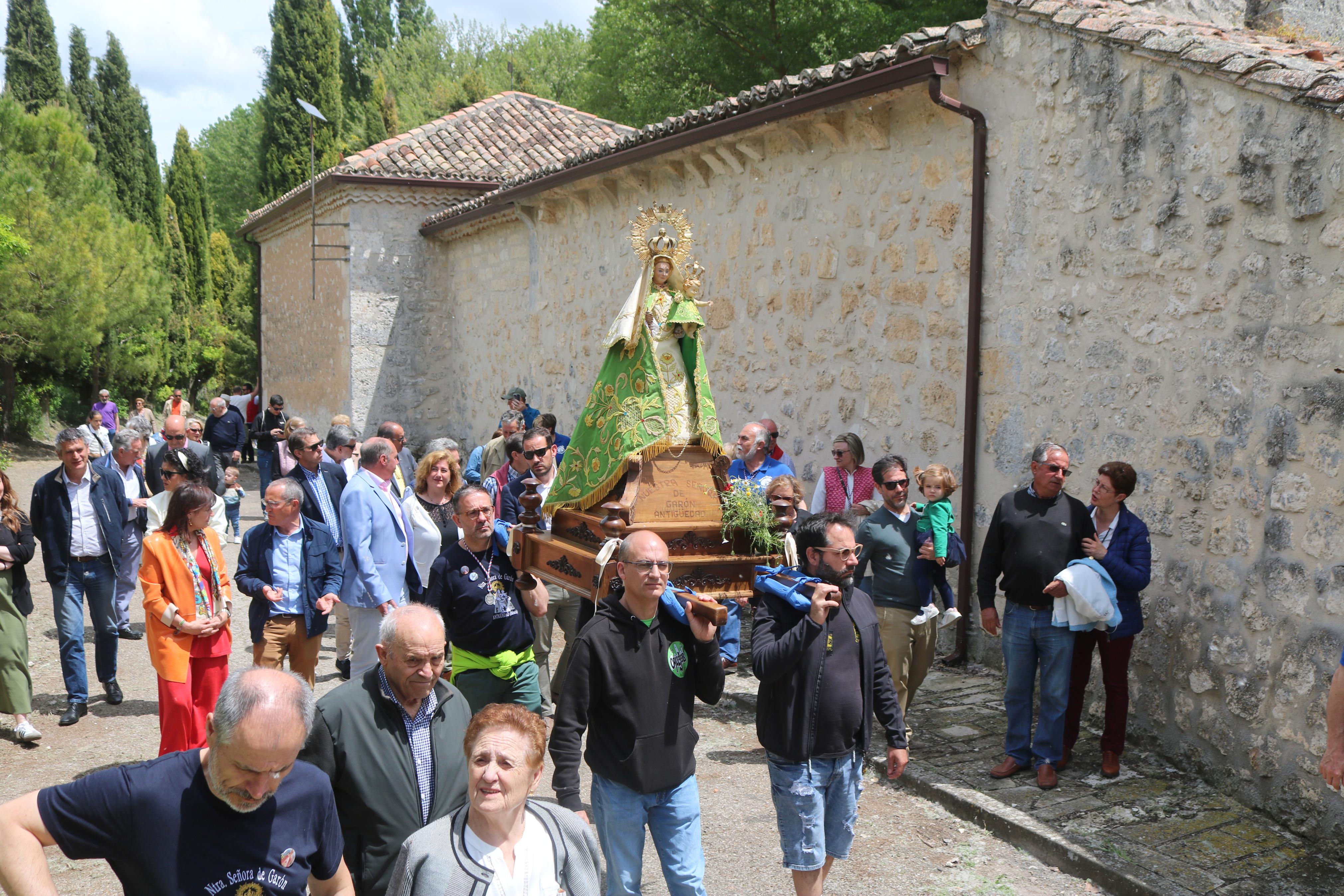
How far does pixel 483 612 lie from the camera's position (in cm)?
468

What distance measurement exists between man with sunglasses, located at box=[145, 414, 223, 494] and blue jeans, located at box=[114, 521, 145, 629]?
806 mm

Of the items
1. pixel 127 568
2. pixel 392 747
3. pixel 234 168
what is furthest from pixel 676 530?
pixel 234 168

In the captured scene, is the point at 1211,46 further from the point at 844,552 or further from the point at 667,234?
the point at 844,552

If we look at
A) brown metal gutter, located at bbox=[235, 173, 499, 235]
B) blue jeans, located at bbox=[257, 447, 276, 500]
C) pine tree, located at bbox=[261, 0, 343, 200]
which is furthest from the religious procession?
pine tree, located at bbox=[261, 0, 343, 200]

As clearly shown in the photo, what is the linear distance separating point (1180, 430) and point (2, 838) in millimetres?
5795

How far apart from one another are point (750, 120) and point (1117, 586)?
18.2ft

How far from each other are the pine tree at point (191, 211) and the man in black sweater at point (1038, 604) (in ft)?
112

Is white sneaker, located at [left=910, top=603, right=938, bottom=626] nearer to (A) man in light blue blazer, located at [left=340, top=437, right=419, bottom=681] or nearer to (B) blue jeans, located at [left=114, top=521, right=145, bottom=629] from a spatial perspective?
(A) man in light blue blazer, located at [left=340, top=437, right=419, bottom=681]

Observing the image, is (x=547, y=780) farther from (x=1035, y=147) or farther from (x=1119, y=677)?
(x=1035, y=147)

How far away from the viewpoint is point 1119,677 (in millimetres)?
5785

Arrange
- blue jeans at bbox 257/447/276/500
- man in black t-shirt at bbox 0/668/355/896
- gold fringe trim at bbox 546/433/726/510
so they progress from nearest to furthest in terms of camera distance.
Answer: man in black t-shirt at bbox 0/668/355/896, gold fringe trim at bbox 546/433/726/510, blue jeans at bbox 257/447/276/500

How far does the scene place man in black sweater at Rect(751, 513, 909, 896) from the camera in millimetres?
3883

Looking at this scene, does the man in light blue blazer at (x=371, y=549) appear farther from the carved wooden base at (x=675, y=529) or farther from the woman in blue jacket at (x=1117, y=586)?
the woman in blue jacket at (x=1117, y=586)

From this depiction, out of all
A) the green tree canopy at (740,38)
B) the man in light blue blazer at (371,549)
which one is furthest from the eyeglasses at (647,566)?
the green tree canopy at (740,38)
